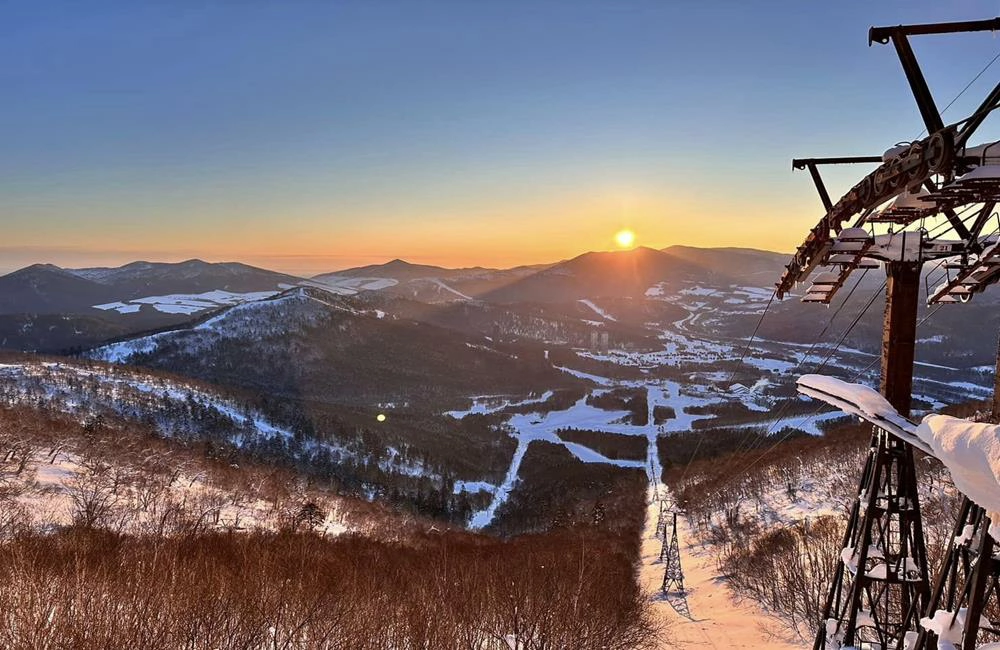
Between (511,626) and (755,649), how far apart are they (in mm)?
15041

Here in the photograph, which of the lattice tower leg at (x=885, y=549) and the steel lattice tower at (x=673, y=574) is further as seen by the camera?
the steel lattice tower at (x=673, y=574)

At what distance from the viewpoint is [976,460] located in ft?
13.4

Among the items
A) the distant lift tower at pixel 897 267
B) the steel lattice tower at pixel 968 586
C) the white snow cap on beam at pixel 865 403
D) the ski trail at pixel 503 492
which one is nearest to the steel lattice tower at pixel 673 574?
the distant lift tower at pixel 897 267

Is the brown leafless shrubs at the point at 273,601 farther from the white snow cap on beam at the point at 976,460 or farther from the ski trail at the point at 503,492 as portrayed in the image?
the ski trail at the point at 503,492

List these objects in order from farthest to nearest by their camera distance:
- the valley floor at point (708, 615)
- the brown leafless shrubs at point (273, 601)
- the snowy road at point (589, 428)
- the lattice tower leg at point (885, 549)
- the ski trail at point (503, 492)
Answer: the snowy road at point (589, 428) → the ski trail at point (503, 492) → the valley floor at point (708, 615) → the brown leafless shrubs at point (273, 601) → the lattice tower leg at point (885, 549)

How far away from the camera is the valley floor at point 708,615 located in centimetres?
2639

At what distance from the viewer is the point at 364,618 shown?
13812 millimetres

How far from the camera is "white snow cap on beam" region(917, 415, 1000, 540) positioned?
157 inches

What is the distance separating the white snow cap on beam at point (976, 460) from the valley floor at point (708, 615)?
991 inches

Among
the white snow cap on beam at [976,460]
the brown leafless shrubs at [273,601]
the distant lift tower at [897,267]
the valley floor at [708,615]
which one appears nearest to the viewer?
the white snow cap on beam at [976,460]

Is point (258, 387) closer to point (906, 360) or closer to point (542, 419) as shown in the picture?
point (542, 419)

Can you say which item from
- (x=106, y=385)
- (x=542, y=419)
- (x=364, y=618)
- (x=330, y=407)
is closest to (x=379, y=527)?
(x=364, y=618)

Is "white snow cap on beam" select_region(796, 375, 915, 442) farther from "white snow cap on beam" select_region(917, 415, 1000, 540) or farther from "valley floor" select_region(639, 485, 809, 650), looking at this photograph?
"valley floor" select_region(639, 485, 809, 650)

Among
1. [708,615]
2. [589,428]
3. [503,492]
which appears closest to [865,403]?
[708,615]
